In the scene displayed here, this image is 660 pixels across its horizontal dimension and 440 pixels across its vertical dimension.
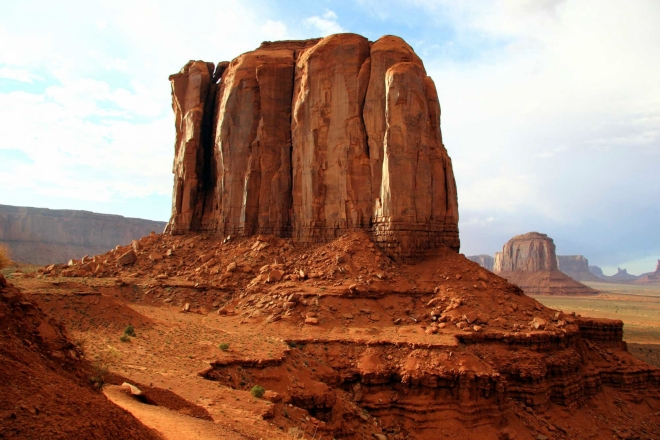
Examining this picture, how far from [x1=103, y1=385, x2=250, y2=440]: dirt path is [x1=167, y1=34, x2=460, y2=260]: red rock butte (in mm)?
20360

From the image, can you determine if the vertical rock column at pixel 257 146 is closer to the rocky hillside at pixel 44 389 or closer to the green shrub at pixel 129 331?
the green shrub at pixel 129 331

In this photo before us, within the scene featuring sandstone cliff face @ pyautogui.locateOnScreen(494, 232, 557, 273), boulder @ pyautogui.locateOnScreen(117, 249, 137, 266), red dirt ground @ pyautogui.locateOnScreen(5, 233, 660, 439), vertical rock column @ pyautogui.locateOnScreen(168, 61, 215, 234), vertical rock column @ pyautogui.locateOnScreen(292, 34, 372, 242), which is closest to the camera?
red dirt ground @ pyautogui.locateOnScreen(5, 233, 660, 439)

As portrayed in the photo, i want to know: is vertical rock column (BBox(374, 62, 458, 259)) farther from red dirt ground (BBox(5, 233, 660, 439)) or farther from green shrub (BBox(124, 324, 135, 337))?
green shrub (BBox(124, 324, 135, 337))

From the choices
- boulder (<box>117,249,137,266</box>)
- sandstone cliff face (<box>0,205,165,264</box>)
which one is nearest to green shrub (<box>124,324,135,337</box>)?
boulder (<box>117,249,137,266</box>)

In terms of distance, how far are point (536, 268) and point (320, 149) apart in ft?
379

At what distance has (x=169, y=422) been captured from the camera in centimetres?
941

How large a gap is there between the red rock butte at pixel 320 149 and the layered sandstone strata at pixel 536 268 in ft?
331

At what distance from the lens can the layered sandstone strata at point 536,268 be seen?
124 m

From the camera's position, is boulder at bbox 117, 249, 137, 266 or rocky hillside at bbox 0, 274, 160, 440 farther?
boulder at bbox 117, 249, 137, 266

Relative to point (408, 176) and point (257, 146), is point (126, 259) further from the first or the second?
point (408, 176)

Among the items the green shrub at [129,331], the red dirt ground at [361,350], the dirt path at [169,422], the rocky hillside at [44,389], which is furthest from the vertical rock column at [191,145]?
the rocky hillside at [44,389]

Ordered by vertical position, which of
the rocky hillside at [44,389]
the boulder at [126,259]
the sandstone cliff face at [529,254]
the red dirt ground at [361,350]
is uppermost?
the sandstone cliff face at [529,254]

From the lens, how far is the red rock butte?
97.3 ft

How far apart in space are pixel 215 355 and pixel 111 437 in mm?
12462
